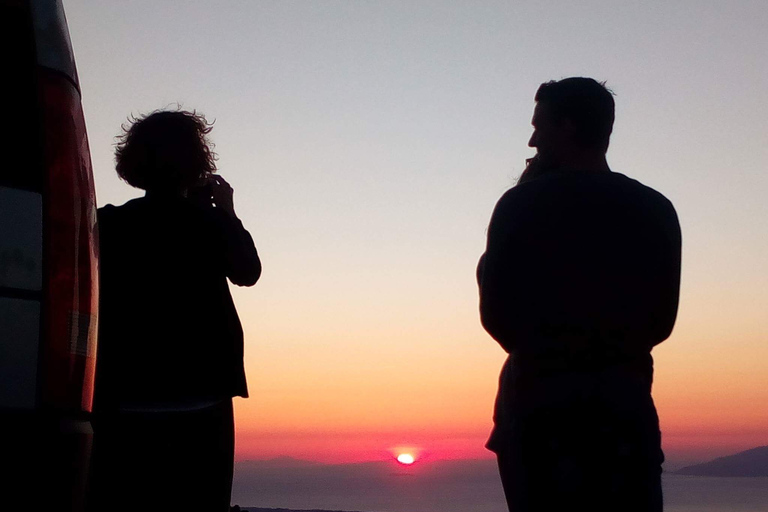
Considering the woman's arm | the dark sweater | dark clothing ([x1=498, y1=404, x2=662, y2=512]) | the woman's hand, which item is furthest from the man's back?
the woman's hand

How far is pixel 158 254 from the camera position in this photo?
3031 millimetres

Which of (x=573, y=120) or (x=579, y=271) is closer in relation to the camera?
(x=579, y=271)

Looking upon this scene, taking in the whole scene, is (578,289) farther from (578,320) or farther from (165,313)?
(165,313)

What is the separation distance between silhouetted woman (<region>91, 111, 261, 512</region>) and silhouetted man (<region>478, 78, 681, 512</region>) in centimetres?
90

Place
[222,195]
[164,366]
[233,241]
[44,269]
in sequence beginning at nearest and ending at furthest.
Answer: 1. [44,269]
2. [164,366]
3. [233,241]
4. [222,195]

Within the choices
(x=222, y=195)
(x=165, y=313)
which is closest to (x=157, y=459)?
(x=165, y=313)

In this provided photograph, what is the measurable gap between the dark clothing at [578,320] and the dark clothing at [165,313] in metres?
0.90

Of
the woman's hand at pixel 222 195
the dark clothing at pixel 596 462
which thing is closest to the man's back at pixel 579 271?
the dark clothing at pixel 596 462

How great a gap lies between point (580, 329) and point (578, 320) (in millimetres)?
22

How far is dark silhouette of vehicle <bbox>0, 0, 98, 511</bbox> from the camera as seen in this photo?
1.82 m

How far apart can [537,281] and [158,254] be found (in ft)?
3.94

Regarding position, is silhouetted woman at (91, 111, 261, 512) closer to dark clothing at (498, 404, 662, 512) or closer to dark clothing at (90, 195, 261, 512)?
dark clothing at (90, 195, 261, 512)

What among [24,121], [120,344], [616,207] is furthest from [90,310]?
[616,207]

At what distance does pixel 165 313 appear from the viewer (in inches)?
117
